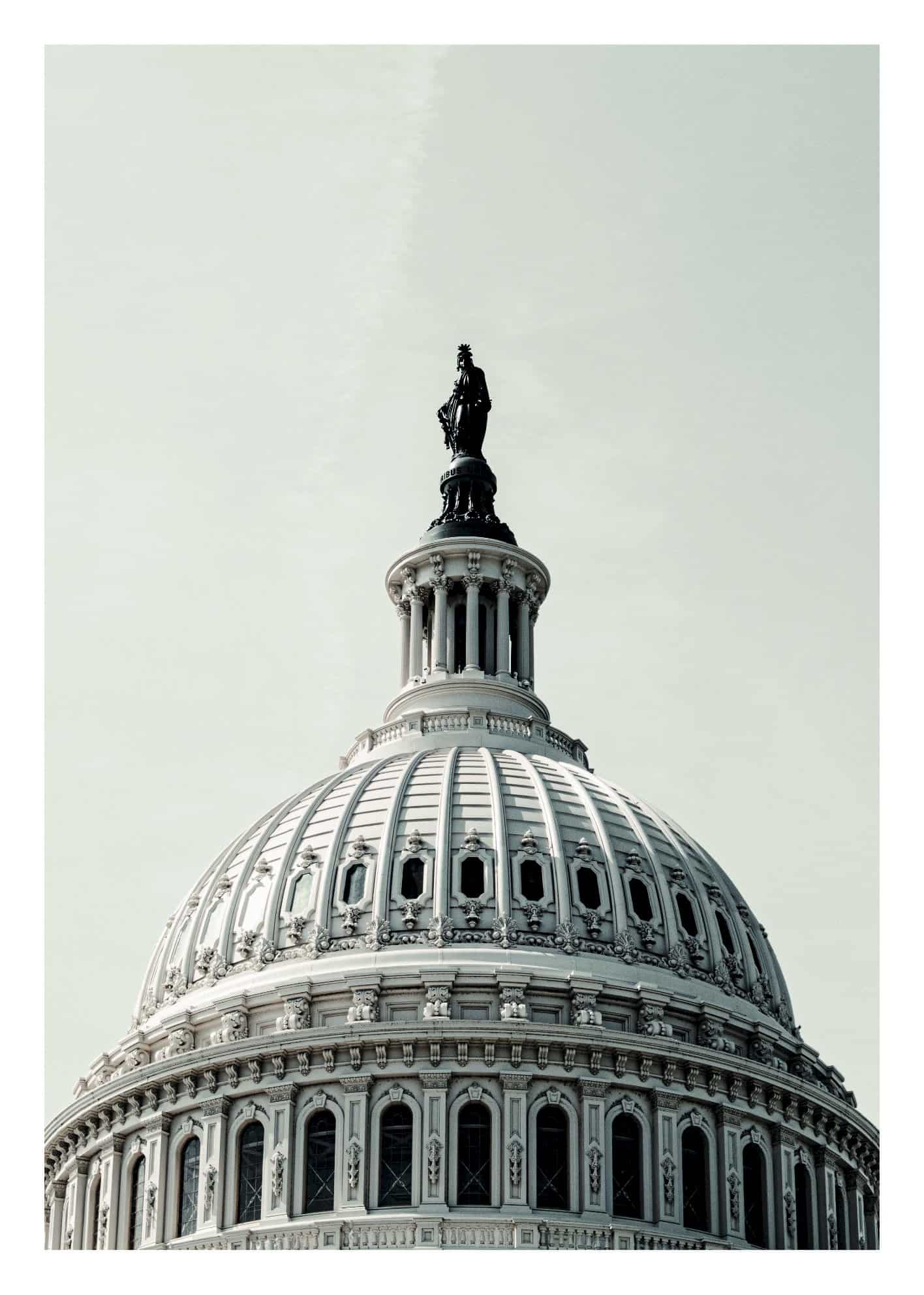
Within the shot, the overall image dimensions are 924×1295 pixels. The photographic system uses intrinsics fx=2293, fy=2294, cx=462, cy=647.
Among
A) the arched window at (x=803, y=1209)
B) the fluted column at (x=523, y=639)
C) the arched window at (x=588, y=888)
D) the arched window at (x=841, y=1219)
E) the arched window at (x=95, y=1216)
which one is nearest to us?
the arched window at (x=803, y=1209)

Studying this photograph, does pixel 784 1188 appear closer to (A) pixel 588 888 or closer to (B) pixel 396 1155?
(A) pixel 588 888

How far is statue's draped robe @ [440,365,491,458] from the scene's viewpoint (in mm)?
111188

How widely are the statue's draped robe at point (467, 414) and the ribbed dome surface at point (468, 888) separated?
22.3 m

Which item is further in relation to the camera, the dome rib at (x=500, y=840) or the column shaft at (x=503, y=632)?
the column shaft at (x=503, y=632)

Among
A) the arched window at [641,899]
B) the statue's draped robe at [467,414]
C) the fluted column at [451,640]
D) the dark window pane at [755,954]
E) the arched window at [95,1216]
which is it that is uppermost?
the statue's draped robe at [467,414]

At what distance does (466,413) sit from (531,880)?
32966 mm

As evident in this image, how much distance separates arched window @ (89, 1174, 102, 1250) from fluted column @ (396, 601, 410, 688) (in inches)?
1078

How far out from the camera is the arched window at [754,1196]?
7962 centimetres

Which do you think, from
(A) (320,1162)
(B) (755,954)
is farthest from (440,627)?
(A) (320,1162)

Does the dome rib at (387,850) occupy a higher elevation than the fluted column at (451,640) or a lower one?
lower

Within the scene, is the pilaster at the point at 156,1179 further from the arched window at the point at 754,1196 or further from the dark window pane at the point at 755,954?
the dark window pane at the point at 755,954

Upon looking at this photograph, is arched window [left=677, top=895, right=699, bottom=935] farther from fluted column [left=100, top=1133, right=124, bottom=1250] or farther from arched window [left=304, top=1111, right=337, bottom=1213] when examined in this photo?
fluted column [left=100, top=1133, right=124, bottom=1250]

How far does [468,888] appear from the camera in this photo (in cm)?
8462

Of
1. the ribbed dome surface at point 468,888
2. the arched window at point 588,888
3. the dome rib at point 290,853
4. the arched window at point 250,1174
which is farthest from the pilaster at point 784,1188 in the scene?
the dome rib at point 290,853
